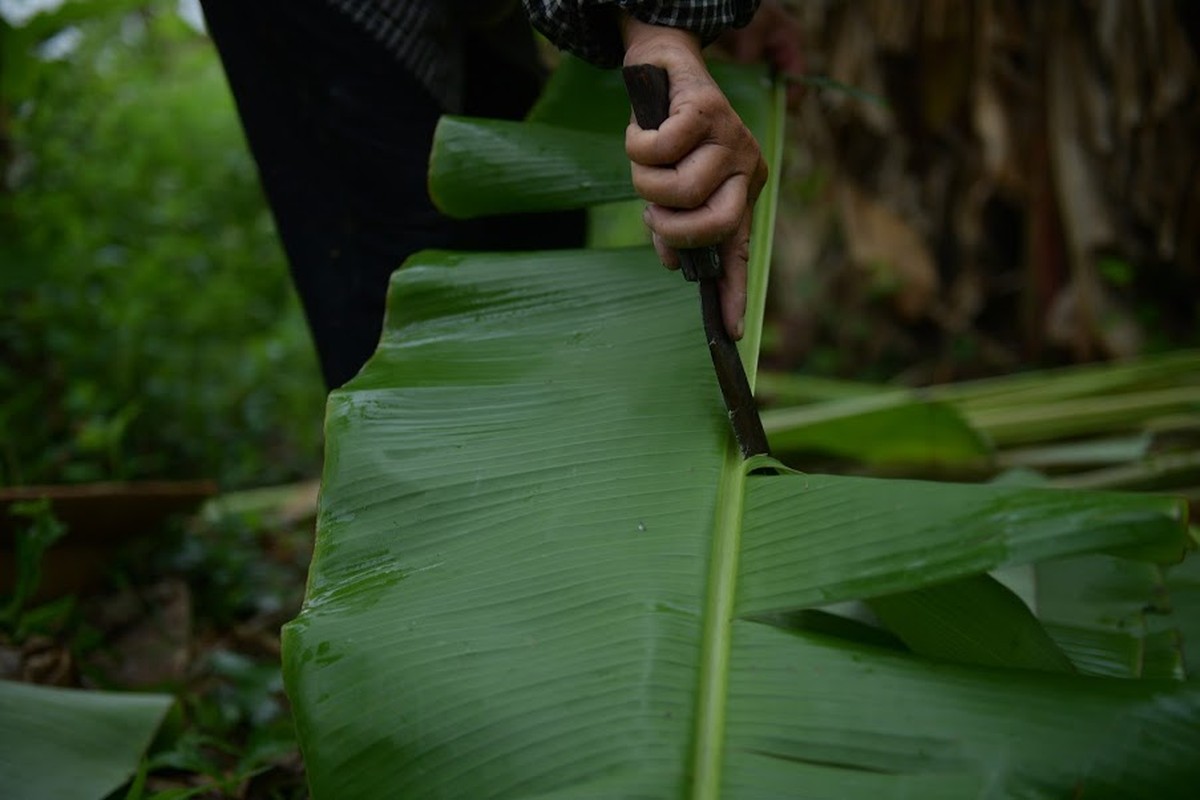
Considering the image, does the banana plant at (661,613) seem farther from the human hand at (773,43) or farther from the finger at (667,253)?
the human hand at (773,43)

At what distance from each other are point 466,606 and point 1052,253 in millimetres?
2246

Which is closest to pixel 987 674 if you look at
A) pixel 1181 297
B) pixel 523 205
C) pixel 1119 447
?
pixel 523 205

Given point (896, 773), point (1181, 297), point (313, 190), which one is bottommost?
point (1181, 297)

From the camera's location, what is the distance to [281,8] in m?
1.21

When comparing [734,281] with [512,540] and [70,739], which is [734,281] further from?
[70,739]

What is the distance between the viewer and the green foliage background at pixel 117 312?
193 cm

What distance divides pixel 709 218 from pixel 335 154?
2.22ft

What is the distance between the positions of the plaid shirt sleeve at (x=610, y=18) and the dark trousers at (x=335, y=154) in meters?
0.38

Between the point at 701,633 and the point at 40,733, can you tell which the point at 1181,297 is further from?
the point at 40,733

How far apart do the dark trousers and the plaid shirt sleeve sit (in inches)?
14.9

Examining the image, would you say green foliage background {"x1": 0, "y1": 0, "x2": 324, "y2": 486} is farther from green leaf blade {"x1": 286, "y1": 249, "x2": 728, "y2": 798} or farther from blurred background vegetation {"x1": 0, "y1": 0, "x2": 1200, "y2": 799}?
green leaf blade {"x1": 286, "y1": 249, "x2": 728, "y2": 798}

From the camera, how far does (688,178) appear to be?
0.78 metres

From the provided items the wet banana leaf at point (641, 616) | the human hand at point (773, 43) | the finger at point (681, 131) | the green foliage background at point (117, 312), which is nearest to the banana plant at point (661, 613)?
the wet banana leaf at point (641, 616)

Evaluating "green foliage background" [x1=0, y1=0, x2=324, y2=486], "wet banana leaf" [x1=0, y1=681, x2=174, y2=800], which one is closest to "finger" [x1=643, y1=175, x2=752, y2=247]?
"wet banana leaf" [x1=0, y1=681, x2=174, y2=800]
